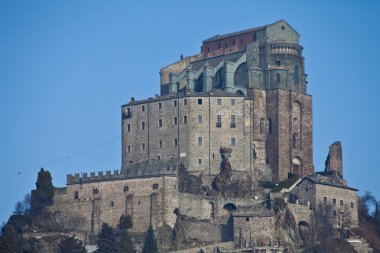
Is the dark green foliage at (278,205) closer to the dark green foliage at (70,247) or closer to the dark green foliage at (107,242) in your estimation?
→ the dark green foliage at (107,242)

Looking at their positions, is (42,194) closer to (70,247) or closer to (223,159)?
(70,247)

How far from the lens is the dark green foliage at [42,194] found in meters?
150

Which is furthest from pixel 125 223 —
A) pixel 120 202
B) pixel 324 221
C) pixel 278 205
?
pixel 324 221

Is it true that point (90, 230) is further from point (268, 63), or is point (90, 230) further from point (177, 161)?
point (268, 63)

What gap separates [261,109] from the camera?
154 metres

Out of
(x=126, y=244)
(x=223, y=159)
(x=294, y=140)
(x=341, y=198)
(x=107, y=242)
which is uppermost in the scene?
(x=294, y=140)

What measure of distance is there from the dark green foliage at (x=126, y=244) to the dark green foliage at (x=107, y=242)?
1.22ft

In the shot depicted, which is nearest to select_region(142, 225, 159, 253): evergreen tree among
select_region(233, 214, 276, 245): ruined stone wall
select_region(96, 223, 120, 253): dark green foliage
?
select_region(96, 223, 120, 253): dark green foliage

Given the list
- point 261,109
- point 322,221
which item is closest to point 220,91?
point 261,109

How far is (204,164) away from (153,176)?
6.74m

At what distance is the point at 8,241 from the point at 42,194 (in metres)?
9.29

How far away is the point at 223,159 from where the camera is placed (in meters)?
151

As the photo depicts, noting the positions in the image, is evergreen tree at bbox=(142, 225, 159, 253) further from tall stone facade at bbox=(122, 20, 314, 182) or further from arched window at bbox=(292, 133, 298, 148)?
arched window at bbox=(292, 133, 298, 148)

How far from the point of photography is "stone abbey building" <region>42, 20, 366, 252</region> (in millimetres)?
144375
